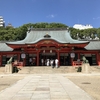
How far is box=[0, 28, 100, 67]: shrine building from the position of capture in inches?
1184

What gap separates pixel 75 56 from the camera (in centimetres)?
3244

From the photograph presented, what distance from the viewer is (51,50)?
3184 cm

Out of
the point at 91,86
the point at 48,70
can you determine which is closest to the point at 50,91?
the point at 91,86

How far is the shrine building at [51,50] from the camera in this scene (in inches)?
1184

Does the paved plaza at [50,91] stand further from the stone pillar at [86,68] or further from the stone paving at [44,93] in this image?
the stone pillar at [86,68]

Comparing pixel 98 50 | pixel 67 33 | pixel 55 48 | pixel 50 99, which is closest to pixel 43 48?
pixel 55 48

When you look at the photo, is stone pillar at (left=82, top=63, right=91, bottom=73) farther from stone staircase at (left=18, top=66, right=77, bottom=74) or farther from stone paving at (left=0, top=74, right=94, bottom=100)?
stone paving at (left=0, top=74, right=94, bottom=100)

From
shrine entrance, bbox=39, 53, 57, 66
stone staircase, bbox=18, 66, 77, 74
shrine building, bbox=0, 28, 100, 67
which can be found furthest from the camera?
shrine entrance, bbox=39, 53, 57, 66

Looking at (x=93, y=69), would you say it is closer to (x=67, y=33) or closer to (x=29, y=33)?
(x=67, y=33)

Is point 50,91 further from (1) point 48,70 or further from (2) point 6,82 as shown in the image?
(1) point 48,70

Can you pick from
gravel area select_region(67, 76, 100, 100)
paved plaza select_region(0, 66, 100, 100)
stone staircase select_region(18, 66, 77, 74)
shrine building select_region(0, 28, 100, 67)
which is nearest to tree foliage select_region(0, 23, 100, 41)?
shrine building select_region(0, 28, 100, 67)

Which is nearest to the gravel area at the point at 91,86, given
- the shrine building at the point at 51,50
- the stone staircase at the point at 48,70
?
the stone staircase at the point at 48,70

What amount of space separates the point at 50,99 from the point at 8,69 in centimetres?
1810

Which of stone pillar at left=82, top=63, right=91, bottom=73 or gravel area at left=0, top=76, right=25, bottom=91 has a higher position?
stone pillar at left=82, top=63, right=91, bottom=73
